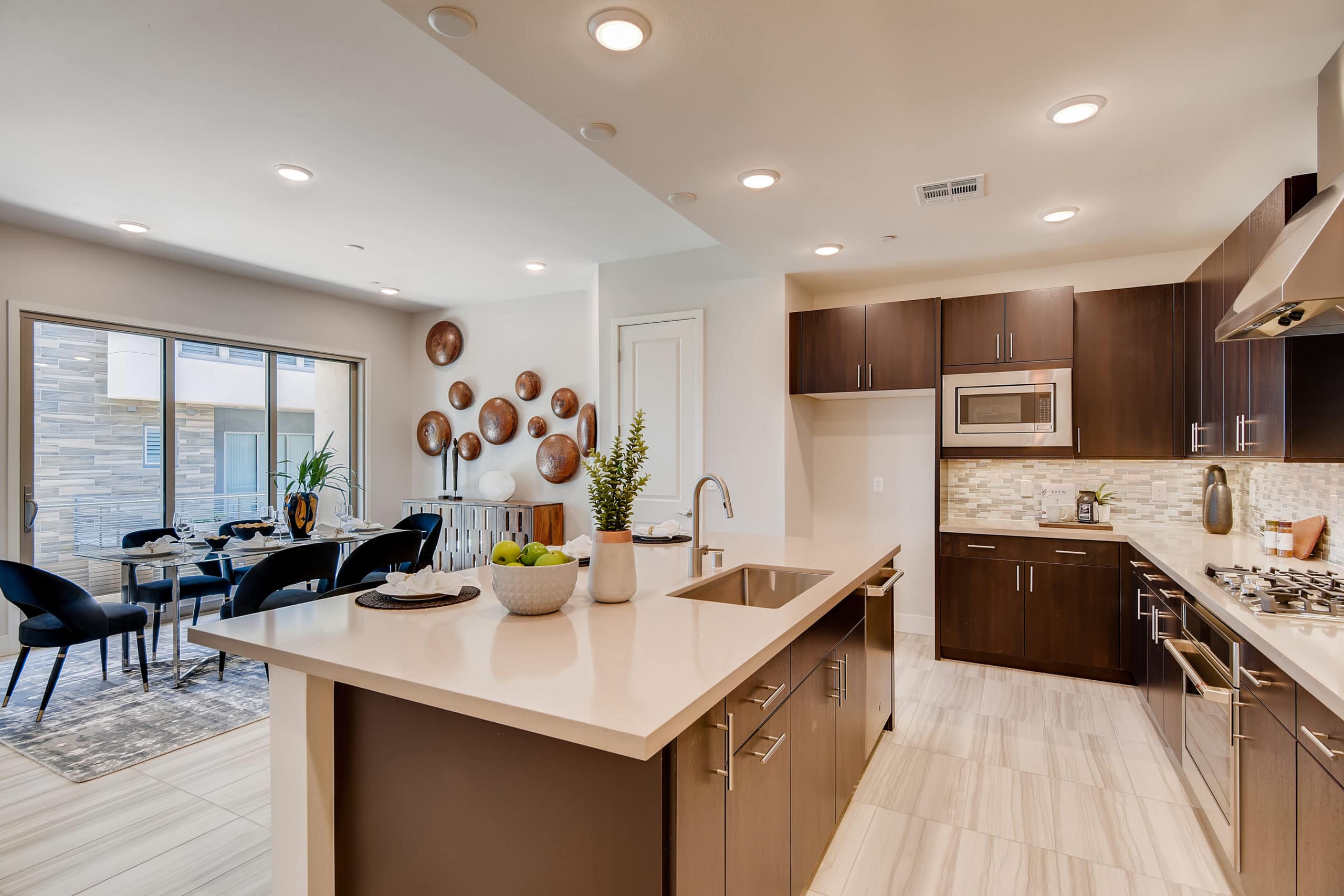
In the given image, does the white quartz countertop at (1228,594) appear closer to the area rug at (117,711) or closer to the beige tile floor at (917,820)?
the beige tile floor at (917,820)

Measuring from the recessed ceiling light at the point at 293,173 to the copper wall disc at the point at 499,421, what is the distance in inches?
113

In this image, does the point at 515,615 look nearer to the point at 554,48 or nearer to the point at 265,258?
the point at 554,48

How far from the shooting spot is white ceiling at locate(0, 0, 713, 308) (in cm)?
221

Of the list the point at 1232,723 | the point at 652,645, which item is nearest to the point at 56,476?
the point at 652,645

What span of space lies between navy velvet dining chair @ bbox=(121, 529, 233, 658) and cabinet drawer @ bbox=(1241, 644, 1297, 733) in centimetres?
464

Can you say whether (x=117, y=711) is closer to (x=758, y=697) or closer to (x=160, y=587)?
(x=160, y=587)

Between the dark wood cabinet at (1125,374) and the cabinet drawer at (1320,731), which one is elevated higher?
the dark wood cabinet at (1125,374)

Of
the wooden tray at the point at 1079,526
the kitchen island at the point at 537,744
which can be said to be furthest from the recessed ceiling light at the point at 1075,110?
the wooden tray at the point at 1079,526

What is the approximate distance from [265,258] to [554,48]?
3.95 m

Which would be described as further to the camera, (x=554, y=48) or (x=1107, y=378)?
(x=1107, y=378)

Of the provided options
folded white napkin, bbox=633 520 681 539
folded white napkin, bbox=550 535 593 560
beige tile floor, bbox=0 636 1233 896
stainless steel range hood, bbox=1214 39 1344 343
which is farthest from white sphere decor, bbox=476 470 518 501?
stainless steel range hood, bbox=1214 39 1344 343

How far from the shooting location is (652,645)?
1.40m

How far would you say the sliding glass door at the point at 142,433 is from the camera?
429 centimetres

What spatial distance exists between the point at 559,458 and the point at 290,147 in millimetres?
3164
